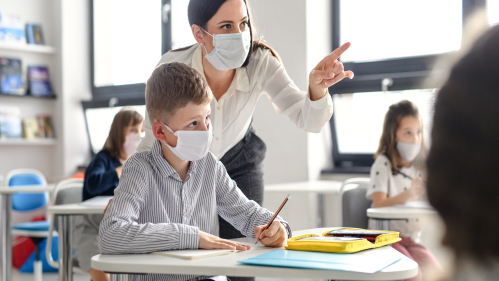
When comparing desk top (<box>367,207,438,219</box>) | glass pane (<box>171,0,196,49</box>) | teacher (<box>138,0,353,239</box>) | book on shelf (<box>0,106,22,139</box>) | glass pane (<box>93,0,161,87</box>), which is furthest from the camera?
glass pane (<box>93,0,161,87</box>)

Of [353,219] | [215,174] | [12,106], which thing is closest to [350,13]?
[353,219]

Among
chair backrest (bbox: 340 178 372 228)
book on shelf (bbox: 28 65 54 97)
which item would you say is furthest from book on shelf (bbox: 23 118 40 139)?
chair backrest (bbox: 340 178 372 228)

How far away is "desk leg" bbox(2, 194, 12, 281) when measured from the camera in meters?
3.04

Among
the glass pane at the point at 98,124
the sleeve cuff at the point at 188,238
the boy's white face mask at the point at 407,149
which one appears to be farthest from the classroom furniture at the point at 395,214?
the glass pane at the point at 98,124

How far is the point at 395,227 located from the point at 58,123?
4005 millimetres

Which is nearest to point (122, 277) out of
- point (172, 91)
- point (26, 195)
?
point (172, 91)

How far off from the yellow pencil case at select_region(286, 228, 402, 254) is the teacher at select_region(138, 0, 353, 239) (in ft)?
1.49

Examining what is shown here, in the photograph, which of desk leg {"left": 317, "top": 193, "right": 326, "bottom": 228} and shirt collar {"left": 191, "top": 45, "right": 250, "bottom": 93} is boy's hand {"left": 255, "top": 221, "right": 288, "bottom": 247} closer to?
shirt collar {"left": 191, "top": 45, "right": 250, "bottom": 93}

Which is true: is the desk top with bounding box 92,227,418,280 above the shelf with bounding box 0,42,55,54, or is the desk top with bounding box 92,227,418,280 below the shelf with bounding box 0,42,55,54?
Result: below

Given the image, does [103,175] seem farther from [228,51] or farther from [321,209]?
[321,209]

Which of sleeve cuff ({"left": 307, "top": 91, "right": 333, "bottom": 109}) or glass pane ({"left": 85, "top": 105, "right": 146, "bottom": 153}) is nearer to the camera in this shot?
sleeve cuff ({"left": 307, "top": 91, "right": 333, "bottom": 109})

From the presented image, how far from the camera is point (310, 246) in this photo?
109 centimetres

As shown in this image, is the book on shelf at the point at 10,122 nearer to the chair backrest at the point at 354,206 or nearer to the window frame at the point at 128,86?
the window frame at the point at 128,86

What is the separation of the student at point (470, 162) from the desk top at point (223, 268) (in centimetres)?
50
